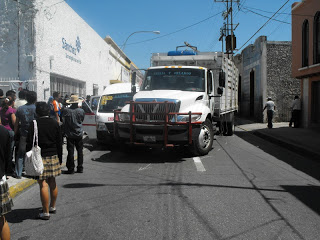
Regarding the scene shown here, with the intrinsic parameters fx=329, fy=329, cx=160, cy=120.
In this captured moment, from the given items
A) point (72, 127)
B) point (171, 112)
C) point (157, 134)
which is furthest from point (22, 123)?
point (171, 112)

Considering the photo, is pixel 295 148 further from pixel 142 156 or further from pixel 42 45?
pixel 42 45

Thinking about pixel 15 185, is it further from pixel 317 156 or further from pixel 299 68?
pixel 299 68

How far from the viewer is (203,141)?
9.09 m

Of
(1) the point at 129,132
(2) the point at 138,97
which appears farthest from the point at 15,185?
(2) the point at 138,97

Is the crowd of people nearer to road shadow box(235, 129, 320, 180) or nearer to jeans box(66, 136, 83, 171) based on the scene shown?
jeans box(66, 136, 83, 171)

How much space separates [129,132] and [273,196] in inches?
171

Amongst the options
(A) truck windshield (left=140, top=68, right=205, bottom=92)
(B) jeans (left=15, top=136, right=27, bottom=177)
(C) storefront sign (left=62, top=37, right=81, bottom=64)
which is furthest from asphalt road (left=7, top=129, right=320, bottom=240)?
(C) storefront sign (left=62, top=37, right=81, bottom=64)

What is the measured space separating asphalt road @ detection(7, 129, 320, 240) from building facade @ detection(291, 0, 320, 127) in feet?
29.9

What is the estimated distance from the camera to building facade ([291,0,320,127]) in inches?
622

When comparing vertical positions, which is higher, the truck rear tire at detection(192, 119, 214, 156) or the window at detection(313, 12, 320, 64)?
the window at detection(313, 12, 320, 64)

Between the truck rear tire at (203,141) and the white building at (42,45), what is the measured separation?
25.0 ft

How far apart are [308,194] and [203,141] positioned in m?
3.82

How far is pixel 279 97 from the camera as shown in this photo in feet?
71.4

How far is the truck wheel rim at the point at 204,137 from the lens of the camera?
895 cm
